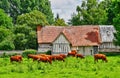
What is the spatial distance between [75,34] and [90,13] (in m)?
27.5

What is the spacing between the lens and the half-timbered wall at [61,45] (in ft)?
268

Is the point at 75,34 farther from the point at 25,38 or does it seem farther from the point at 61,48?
the point at 25,38

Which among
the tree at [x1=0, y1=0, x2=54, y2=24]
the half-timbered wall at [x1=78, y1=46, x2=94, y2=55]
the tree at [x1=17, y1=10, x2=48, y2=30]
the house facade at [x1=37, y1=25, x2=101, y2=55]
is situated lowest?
the half-timbered wall at [x1=78, y1=46, x2=94, y2=55]

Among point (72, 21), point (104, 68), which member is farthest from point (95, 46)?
point (104, 68)

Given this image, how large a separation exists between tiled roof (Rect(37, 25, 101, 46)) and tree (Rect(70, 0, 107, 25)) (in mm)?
22202

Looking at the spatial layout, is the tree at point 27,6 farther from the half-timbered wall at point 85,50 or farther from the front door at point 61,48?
the half-timbered wall at point 85,50

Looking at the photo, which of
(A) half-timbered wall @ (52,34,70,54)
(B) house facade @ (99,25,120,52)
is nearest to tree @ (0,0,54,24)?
(B) house facade @ (99,25,120,52)

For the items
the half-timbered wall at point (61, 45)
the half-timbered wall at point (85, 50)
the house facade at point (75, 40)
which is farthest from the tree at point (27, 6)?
the half-timbered wall at point (85, 50)

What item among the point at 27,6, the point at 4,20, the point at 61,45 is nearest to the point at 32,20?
the point at 4,20

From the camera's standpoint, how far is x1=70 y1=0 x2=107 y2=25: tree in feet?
360

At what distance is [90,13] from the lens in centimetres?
11069

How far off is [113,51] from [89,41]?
15.7ft

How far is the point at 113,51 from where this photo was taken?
81.6 metres

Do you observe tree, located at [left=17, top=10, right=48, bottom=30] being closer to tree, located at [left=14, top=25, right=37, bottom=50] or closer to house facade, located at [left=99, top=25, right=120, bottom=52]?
tree, located at [left=14, top=25, right=37, bottom=50]
